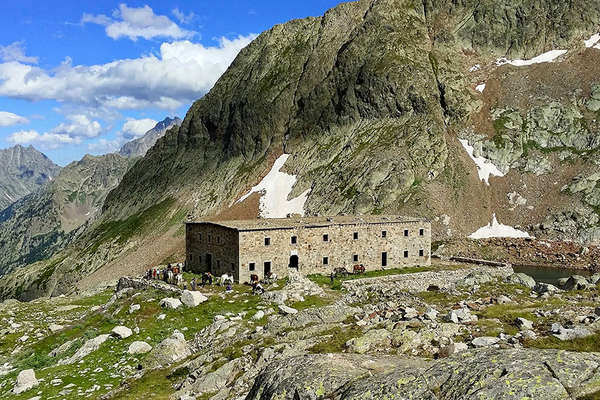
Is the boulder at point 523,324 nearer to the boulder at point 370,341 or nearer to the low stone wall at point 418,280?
the boulder at point 370,341

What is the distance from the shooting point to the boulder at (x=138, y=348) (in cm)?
3441

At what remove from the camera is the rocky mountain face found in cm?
11719

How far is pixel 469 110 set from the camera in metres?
136

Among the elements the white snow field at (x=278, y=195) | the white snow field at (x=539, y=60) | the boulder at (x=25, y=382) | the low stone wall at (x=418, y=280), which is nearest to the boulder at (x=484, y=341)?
the boulder at (x=25, y=382)

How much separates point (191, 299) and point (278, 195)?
9153cm

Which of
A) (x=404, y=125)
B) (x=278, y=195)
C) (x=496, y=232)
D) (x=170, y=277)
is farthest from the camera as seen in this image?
(x=278, y=195)

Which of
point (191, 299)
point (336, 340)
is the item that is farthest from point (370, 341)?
point (191, 299)

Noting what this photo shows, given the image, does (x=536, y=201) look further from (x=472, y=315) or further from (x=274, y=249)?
(x=472, y=315)

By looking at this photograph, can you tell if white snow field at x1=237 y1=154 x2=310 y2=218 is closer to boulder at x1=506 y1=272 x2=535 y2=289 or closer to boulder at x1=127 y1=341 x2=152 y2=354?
boulder at x1=506 y1=272 x2=535 y2=289

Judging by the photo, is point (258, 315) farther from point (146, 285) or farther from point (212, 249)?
point (212, 249)

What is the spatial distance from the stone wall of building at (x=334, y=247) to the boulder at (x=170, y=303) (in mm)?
16061

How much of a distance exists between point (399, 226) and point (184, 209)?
311ft

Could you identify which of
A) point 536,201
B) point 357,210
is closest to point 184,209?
point 357,210

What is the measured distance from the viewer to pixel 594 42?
143500mm
